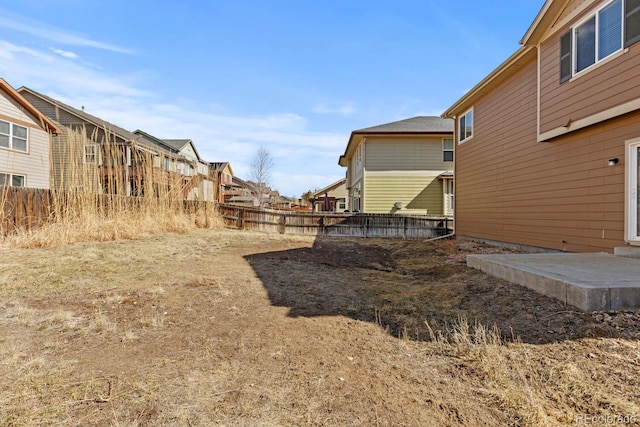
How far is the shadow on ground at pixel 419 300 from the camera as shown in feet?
8.11

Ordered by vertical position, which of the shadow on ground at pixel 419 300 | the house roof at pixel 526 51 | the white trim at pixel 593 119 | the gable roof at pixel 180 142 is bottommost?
the shadow on ground at pixel 419 300

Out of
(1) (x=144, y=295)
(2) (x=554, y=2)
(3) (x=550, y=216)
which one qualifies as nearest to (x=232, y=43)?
(2) (x=554, y=2)

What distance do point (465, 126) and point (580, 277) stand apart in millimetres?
8169

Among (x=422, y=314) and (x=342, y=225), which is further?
(x=342, y=225)

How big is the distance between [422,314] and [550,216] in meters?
4.87

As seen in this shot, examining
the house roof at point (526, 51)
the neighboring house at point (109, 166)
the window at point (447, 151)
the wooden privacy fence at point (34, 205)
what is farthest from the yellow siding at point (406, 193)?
the wooden privacy fence at point (34, 205)

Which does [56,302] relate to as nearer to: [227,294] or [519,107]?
[227,294]

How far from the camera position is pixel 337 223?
12.0 m

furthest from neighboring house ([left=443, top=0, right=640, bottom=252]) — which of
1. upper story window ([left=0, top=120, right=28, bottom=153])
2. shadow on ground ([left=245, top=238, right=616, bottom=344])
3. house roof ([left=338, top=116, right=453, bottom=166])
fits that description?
upper story window ([left=0, top=120, right=28, bottom=153])

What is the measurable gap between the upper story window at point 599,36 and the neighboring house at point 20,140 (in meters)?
15.2

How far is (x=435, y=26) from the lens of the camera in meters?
8.57

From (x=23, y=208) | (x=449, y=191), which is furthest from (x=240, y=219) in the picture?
(x=449, y=191)

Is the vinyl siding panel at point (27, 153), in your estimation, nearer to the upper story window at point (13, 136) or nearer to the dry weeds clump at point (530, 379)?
the upper story window at point (13, 136)

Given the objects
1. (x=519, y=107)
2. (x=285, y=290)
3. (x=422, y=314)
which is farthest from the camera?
(x=519, y=107)
